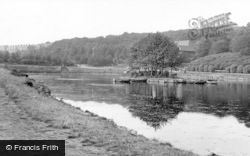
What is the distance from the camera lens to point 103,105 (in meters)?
38.7

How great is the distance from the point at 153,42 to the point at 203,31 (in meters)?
84.3

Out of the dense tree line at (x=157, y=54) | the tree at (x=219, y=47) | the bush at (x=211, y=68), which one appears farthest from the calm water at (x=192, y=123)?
the tree at (x=219, y=47)

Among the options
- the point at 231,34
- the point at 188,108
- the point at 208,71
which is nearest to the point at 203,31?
the point at 231,34

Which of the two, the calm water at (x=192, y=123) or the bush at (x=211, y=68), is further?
the bush at (x=211, y=68)

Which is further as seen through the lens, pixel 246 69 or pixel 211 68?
pixel 211 68

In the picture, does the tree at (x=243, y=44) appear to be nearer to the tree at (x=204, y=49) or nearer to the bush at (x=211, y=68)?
the bush at (x=211, y=68)

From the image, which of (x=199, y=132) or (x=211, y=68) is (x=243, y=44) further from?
(x=199, y=132)

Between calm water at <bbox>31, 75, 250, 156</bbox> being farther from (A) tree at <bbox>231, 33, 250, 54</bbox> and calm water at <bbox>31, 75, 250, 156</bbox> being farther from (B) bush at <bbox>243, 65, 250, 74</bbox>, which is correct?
(A) tree at <bbox>231, 33, 250, 54</bbox>

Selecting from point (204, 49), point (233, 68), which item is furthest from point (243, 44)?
point (204, 49)

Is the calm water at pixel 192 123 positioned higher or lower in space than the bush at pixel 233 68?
lower

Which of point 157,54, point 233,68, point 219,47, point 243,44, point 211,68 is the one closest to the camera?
point 157,54

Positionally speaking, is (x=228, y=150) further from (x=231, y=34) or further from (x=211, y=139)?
(x=231, y=34)

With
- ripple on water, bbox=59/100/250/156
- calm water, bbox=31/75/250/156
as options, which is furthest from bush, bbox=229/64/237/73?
ripple on water, bbox=59/100/250/156

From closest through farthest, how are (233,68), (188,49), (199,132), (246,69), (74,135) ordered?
(74,135) < (199,132) < (246,69) < (233,68) < (188,49)
